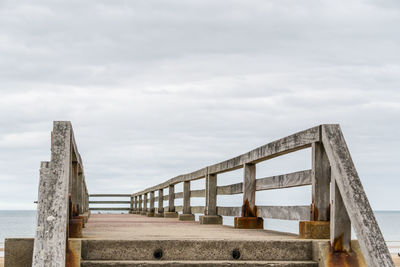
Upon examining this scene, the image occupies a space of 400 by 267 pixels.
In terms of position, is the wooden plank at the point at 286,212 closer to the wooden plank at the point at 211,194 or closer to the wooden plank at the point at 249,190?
the wooden plank at the point at 249,190

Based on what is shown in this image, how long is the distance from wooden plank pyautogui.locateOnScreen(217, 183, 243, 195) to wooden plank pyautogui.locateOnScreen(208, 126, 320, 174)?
0.83 feet

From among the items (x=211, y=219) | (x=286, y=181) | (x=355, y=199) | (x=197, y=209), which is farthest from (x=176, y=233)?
(x=197, y=209)

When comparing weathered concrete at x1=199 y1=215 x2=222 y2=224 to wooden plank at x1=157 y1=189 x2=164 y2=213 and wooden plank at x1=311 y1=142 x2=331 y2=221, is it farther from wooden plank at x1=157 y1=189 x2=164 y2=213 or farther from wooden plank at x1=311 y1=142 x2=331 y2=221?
wooden plank at x1=157 y1=189 x2=164 y2=213

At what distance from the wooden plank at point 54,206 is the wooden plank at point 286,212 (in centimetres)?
223

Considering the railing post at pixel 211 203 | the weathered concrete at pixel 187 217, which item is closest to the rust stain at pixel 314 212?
the railing post at pixel 211 203

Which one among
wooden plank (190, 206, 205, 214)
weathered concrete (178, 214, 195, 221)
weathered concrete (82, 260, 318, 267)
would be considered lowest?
weathered concrete (82, 260, 318, 267)

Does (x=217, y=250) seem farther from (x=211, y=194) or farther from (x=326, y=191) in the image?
(x=211, y=194)

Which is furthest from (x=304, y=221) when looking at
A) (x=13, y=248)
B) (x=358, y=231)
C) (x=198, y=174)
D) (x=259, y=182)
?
(x=198, y=174)

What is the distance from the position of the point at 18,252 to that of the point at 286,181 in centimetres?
272

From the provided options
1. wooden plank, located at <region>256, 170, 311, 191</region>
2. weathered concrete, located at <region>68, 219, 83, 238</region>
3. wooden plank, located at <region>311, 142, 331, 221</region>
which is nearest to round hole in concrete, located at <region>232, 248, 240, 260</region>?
wooden plank, located at <region>311, 142, 331, 221</region>

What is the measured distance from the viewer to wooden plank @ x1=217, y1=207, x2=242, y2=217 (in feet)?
26.4

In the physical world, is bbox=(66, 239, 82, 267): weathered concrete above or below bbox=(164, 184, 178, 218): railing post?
below

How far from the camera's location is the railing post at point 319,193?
514 cm

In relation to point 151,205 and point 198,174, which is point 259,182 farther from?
point 151,205
